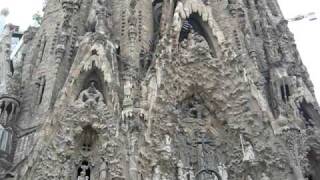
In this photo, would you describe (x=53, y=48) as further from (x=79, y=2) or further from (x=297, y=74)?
(x=297, y=74)

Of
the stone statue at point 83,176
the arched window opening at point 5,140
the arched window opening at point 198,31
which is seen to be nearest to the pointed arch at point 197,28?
the arched window opening at point 198,31

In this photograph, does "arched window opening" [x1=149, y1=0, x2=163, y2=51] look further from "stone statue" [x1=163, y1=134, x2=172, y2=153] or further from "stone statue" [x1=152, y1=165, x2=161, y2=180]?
"stone statue" [x1=152, y1=165, x2=161, y2=180]

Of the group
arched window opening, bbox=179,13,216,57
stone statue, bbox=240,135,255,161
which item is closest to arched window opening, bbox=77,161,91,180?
stone statue, bbox=240,135,255,161

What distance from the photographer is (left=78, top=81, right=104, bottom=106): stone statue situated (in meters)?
12.6

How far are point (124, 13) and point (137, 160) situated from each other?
6.31m

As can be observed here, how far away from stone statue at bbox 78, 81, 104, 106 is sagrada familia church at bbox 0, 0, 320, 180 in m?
0.04

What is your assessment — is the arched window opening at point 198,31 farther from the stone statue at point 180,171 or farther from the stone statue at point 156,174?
the stone statue at point 156,174

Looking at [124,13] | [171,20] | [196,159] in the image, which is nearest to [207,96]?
[196,159]

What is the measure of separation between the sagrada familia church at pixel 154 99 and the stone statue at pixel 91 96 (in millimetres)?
38

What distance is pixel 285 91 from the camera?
14.4 meters

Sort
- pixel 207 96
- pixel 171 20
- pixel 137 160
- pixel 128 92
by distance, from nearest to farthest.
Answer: pixel 137 160, pixel 128 92, pixel 207 96, pixel 171 20

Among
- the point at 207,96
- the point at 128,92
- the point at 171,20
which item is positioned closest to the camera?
the point at 128,92

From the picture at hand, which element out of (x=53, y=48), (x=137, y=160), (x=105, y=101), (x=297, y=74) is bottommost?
(x=137, y=160)

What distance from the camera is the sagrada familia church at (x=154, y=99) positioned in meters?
12.0
